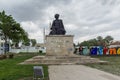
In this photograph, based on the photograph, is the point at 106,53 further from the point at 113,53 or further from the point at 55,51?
the point at 55,51

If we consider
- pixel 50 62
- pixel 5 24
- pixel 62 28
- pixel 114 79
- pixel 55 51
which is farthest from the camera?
pixel 5 24

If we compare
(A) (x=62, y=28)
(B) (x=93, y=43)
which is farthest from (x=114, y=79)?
(B) (x=93, y=43)

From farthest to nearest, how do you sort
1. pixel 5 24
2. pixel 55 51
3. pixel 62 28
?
pixel 5 24 < pixel 62 28 < pixel 55 51

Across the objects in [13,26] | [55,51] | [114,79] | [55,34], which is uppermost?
[13,26]

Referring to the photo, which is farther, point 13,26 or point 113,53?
point 13,26

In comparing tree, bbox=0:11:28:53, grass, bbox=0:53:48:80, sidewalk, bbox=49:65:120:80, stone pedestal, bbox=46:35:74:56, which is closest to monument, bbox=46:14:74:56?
stone pedestal, bbox=46:35:74:56

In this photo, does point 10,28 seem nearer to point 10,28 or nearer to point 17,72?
point 10,28

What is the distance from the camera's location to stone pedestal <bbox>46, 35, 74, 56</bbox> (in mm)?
25391

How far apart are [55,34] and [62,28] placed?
1.14 m

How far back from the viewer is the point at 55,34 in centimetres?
2672

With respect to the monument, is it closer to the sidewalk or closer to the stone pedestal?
the stone pedestal

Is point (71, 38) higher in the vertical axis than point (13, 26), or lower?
lower

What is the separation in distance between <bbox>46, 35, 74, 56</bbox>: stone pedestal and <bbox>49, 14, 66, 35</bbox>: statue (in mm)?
1551

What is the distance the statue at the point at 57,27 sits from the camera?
26914 mm
